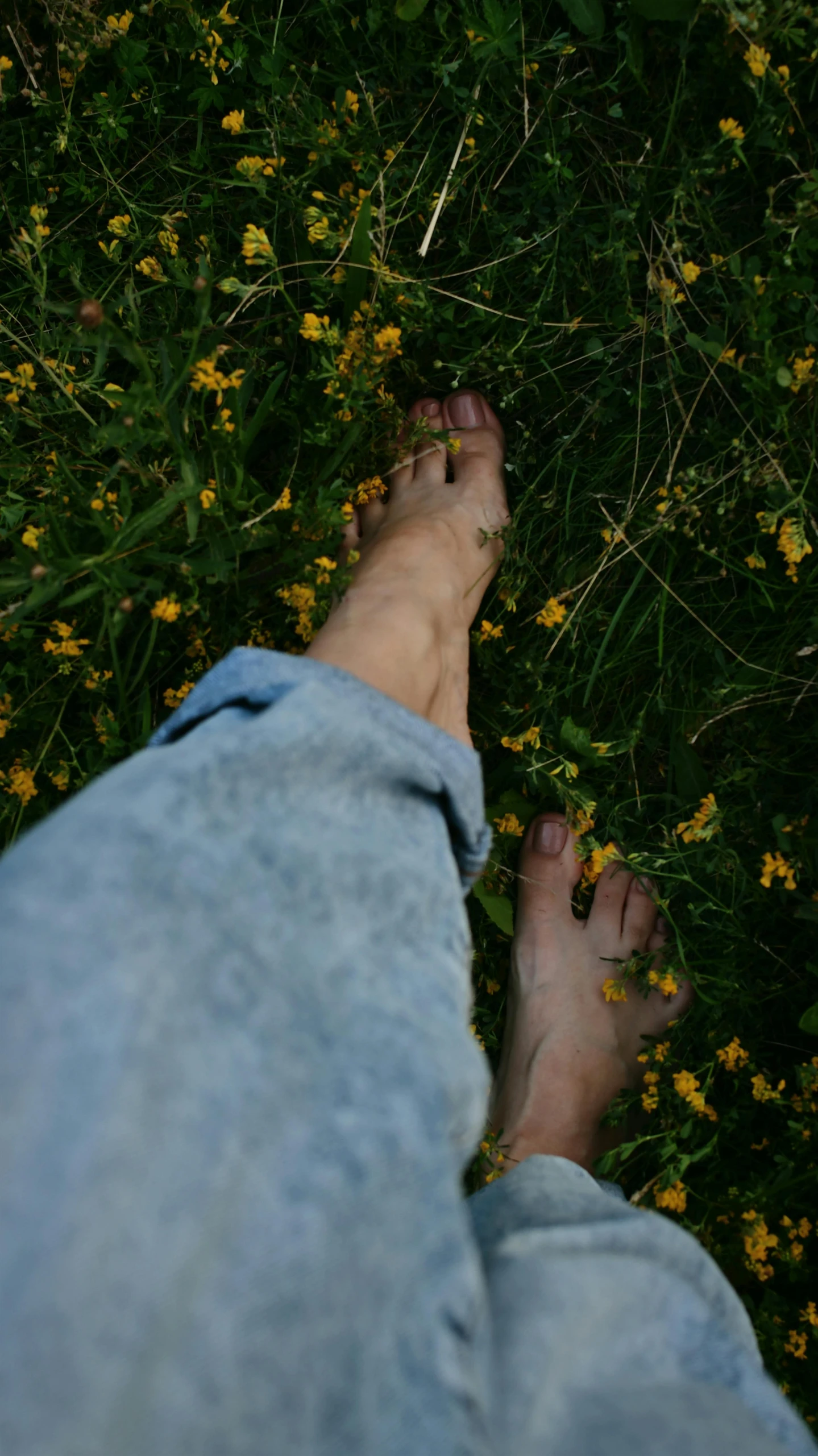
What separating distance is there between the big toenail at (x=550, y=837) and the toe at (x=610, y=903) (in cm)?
11

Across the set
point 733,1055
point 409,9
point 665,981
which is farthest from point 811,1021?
point 409,9

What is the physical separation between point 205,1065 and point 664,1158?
1104 mm

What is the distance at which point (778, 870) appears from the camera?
63.3 inches

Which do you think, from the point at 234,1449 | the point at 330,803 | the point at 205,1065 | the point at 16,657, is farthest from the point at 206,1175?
the point at 16,657

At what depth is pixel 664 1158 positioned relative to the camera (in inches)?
63.5

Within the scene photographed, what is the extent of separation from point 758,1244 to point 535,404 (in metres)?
1.56

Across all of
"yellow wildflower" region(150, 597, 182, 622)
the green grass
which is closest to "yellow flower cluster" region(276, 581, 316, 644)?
the green grass

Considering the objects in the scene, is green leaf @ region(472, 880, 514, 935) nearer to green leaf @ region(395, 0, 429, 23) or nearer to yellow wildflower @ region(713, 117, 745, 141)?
yellow wildflower @ region(713, 117, 745, 141)

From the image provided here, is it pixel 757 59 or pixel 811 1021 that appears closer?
pixel 757 59

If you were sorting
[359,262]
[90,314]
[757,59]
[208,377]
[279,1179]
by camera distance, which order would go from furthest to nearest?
1. [359,262]
2. [757,59]
3. [208,377]
4. [90,314]
5. [279,1179]

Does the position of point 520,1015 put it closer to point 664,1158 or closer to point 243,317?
point 664,1158

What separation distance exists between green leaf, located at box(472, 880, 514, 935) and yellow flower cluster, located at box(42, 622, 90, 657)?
0.88m

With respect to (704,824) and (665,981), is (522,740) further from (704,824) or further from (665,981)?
(665,981)

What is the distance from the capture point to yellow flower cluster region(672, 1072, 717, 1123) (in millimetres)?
1603
